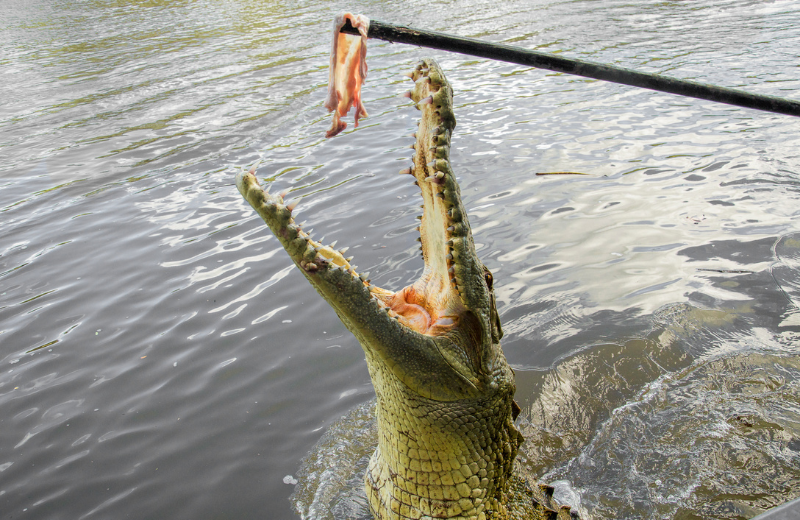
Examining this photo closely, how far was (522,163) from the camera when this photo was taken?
6.41 metres

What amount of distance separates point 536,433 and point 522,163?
3.81 meters

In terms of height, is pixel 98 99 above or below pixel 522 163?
above

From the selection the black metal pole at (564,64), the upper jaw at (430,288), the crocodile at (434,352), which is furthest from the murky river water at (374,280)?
the black metal pole at (564,64)

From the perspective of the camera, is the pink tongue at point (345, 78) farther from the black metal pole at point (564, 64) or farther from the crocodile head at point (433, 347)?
the crocodile head at point (433, 347)

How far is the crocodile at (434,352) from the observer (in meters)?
1.83

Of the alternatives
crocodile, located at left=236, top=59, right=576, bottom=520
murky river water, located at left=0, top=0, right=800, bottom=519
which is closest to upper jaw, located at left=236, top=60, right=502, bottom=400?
crocodile, located at left=236, top=59, right=576, bottom=520

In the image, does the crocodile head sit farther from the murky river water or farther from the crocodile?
the murky river water

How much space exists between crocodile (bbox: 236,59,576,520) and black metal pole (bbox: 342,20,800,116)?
Answer: 0.41 ft

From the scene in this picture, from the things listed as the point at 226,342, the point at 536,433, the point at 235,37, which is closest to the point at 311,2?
the point at 235,37

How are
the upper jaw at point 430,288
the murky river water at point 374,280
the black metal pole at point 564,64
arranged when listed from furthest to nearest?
the murky river water at point 374,280, the black metal pole at point 564,64, the upper jaw at point 430,288

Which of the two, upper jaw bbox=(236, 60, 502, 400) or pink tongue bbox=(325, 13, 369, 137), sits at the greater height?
pink tongue bbox=(325, 13, 369, 137)

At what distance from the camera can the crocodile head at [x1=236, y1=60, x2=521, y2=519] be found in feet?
5.99

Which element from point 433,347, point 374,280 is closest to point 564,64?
point 433,347

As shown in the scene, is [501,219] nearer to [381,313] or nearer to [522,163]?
[522,163]
